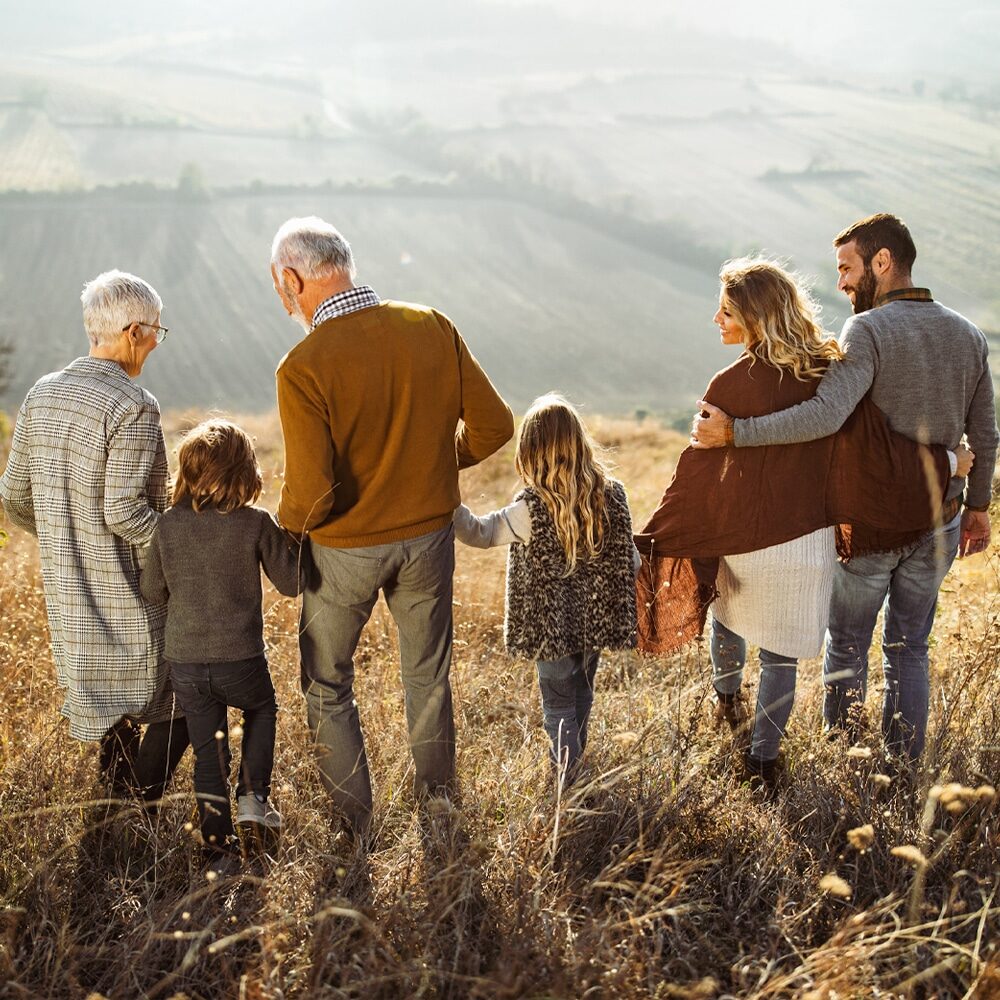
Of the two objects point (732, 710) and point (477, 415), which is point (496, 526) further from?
point (732, 710)

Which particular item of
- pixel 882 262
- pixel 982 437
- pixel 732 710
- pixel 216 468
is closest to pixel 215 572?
pixel 216 468

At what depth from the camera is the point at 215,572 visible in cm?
263

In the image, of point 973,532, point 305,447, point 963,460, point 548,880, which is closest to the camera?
point 548,880

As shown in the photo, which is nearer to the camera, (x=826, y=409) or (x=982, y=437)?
(x=826, y=409)

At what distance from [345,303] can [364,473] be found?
491 millimetres

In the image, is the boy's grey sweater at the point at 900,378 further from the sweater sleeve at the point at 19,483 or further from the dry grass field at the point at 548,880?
the sweater sleeve at the point at 19,483

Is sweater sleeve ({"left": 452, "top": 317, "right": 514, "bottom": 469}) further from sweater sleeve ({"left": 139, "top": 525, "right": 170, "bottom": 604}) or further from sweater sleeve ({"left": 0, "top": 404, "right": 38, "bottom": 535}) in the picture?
sweater sleeve ({"left": 0, "top": 404, "right": 38, "bottom": 535})

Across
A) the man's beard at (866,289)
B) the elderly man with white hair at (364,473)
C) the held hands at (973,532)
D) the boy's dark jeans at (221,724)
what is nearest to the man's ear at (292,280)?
the elderly man with white hair at (364,473)

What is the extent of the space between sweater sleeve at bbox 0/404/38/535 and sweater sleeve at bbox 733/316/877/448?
2158mm

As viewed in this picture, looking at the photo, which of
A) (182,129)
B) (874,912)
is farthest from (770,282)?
(182,129)

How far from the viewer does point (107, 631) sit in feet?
9.16

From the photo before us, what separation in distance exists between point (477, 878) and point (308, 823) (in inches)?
24.4

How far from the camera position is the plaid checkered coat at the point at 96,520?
2.67 m

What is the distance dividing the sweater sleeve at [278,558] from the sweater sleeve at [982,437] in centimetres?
223
